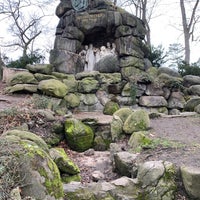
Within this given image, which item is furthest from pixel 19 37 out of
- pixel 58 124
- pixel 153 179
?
pixel 153 179

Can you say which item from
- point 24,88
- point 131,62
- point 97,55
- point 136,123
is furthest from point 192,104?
point 24,88

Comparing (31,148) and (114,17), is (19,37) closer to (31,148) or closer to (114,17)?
(114,17)

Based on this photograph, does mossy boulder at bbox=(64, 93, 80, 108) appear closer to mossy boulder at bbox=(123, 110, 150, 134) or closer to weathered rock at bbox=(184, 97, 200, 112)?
mossy boulder at bbox=(123, 110, 150, 134)

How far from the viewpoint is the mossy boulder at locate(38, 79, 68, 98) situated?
751 cm

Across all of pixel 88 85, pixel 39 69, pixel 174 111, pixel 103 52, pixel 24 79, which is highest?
pixel 103 52

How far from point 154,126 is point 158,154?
1883 mm

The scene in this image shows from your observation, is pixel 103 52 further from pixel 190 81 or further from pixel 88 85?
pixel 190 81

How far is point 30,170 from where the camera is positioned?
2156 mm

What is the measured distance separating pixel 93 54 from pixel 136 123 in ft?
19.2

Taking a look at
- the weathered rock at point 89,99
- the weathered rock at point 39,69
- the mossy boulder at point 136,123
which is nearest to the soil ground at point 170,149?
the mossy boulder at point 136,123

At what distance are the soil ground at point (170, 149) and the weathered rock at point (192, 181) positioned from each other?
0.43 feet

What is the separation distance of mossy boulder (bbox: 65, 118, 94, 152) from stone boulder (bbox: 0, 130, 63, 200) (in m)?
3.05

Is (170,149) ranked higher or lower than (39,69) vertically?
lower

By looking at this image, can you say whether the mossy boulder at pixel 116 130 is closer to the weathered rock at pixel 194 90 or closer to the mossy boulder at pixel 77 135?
the mossy boulder at pixel 77 135
